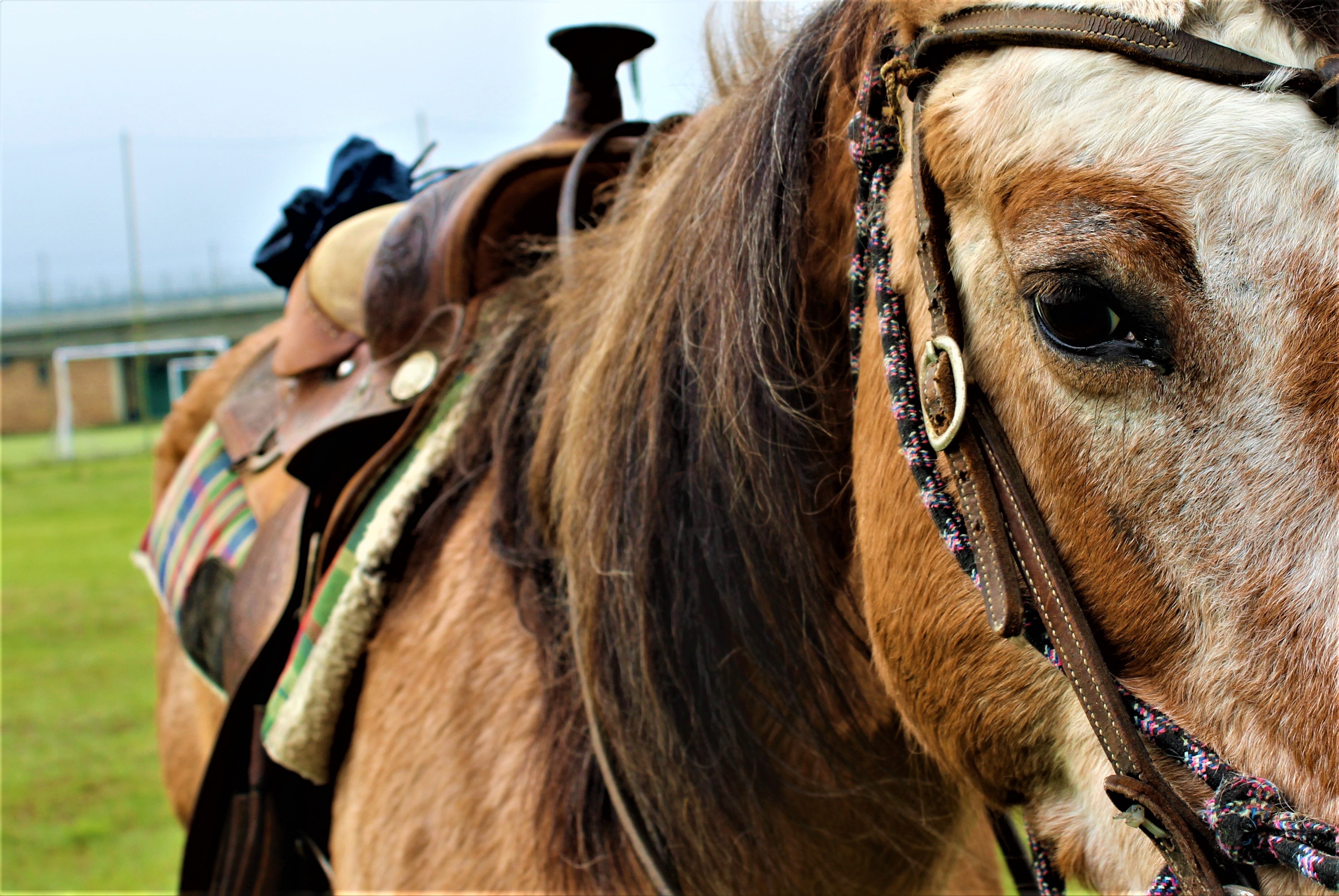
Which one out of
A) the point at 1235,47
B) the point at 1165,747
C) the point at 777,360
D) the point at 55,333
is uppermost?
the point at 1235,47

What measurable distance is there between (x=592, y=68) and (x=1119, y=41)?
3.61 feet

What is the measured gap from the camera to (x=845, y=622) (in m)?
0.96

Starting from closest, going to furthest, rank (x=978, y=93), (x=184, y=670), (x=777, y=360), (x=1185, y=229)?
(x=1185, y=229)
(x=978, y=93)
(x=777, y=360)
(x=184, y=670)

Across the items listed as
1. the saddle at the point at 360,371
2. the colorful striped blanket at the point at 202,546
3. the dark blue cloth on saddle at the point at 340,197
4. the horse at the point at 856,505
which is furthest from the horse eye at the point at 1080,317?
the dark blue cloth on saddle at the point at 340,197

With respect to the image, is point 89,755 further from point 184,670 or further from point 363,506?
point 363,506

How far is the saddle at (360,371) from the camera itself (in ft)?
4.44

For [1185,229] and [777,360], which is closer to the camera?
[1185,229]

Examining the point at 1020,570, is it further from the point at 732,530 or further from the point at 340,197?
the point at 340,197

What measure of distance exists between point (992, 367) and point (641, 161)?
720 millimetres

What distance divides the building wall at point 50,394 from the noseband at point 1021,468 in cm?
1590

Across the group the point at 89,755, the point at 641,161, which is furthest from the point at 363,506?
the point at 89,755

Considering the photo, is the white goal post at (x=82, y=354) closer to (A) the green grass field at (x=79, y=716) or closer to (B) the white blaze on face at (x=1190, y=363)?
(A) the green grass field at (x=79, y=716)

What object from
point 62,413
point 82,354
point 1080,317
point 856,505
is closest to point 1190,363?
point 1080,317

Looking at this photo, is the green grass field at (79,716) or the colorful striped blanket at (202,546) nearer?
the colorful striped blanket at (202,546)
